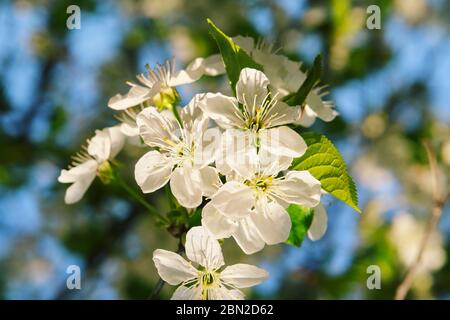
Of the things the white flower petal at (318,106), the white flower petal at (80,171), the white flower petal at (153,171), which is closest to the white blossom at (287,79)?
the white flower petal at (318,106)

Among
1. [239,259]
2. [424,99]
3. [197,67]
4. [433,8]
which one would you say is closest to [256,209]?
[197,67]

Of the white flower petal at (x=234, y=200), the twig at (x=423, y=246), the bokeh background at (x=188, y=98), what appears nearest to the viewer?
A: the white flower petal at (x=234, y=200)

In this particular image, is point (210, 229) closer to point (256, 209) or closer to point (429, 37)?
point (256, 209)

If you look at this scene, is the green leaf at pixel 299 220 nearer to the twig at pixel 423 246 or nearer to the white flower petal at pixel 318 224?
the white flower petal at pixel 318 224

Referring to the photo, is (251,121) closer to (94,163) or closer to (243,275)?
(243,275)

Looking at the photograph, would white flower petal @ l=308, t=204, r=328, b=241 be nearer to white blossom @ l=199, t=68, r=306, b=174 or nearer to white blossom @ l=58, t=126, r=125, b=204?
white blossom @ l=199, t=68, r=306, b=174

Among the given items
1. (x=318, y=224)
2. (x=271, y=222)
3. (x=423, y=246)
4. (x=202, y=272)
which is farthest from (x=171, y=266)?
(x=423, y=246)

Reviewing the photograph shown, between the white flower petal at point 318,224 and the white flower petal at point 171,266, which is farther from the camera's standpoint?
the white flower petal at point 318,224
